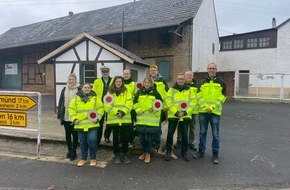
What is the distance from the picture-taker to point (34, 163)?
18.6ft

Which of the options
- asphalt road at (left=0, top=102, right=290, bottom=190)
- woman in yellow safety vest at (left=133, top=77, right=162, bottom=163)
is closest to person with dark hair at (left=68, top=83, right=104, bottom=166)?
asphalt road at (left=0, top=102, right=290, bottom=190)

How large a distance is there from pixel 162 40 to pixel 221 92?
15185 millimetres

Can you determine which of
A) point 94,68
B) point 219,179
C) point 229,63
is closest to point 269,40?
point 229,63

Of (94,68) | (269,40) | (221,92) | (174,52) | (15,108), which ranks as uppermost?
(269,40)

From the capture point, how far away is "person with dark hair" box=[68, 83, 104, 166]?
209 inches

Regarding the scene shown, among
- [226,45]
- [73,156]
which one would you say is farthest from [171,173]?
[226,45]

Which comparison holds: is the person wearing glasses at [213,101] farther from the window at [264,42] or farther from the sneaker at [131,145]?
the window at [264,42]

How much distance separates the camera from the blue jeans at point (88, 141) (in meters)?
5.38

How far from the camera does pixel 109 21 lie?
23.8m

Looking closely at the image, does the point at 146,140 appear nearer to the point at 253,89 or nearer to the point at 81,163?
the point at 81,163

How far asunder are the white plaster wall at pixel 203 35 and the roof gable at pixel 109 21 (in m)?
Answer: 1.45

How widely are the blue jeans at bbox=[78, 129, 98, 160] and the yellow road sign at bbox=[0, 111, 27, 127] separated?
1.72 meters

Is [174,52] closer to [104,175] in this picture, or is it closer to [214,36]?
[214,36]

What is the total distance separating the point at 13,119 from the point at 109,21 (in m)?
18.8
